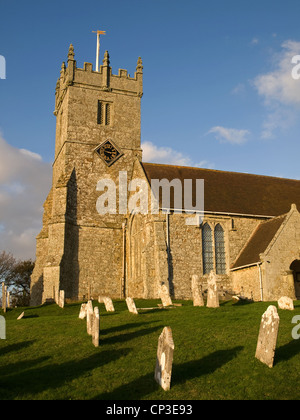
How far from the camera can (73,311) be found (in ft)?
73.5

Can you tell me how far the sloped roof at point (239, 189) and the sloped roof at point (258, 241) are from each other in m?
1.74

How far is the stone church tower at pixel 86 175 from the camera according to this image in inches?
1163

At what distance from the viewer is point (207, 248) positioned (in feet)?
89.6

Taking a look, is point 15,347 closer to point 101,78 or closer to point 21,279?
point 101,78

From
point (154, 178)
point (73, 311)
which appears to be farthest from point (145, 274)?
point (154, 178)

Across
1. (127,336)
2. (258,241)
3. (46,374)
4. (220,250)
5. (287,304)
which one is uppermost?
(258,241)

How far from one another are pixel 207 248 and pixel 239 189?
624cm

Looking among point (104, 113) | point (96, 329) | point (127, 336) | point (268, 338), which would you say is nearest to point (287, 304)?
point (268, 338)

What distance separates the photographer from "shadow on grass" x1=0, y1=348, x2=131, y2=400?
8917mm

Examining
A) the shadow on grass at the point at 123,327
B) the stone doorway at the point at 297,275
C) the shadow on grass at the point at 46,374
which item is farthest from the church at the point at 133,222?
the shadow on grass at the point at 46,374

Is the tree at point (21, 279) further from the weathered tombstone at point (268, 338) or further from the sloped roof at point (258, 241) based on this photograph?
the weathered tombstone at point (268, 338)

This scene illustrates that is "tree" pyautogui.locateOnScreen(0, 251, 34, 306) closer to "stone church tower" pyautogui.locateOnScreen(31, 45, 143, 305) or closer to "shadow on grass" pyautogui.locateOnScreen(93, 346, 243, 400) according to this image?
"stone church tower" pyautogui.locateOnScreen(31, 45, 143, 305)
